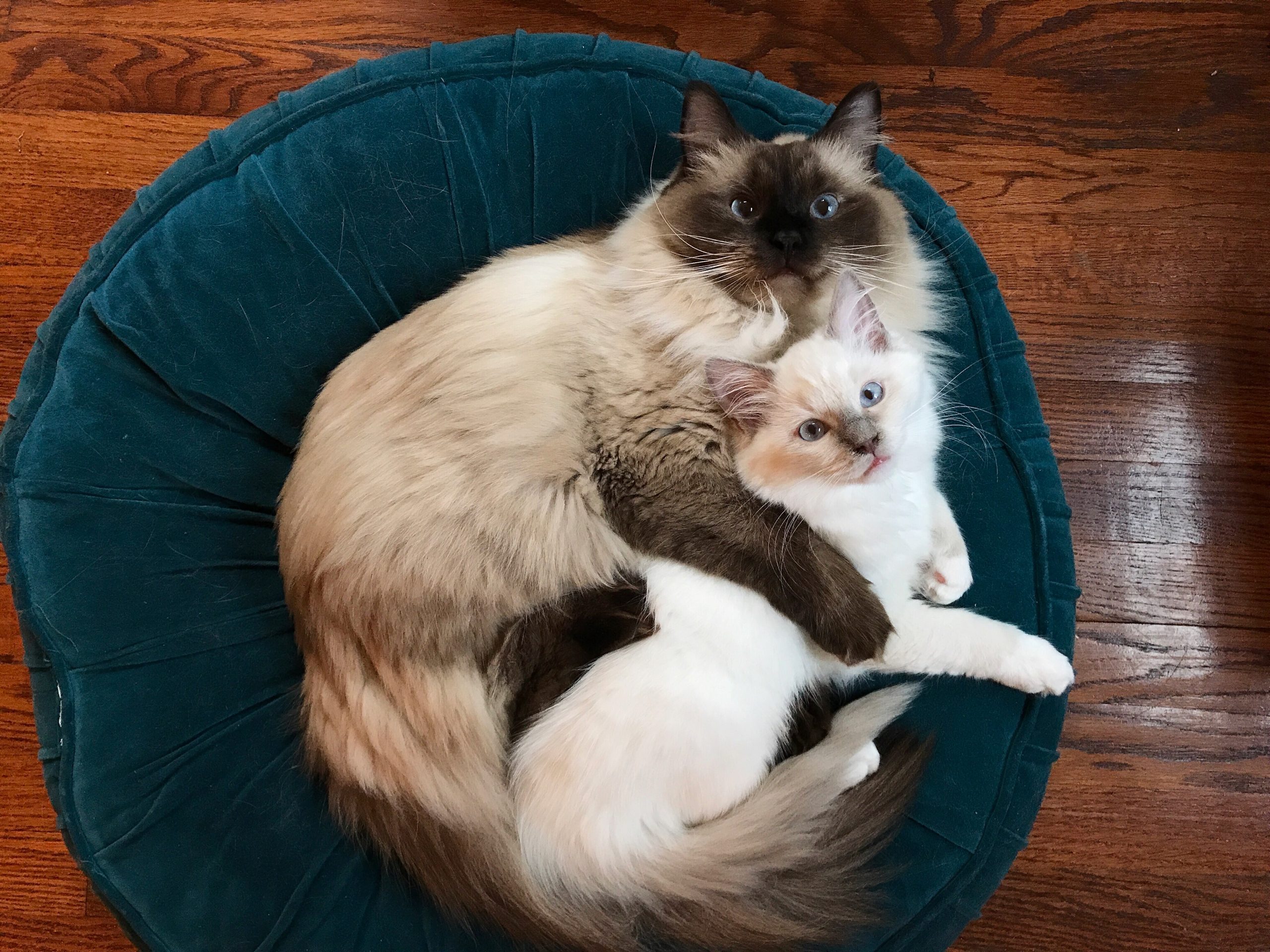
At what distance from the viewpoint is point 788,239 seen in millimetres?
1118

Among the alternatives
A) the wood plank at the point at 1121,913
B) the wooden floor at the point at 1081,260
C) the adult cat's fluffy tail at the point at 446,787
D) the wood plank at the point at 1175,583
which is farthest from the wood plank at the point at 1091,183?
the adult cat's fluffy tail at the point at 446,787

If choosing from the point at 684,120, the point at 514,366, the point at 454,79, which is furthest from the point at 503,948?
the point at 454,79

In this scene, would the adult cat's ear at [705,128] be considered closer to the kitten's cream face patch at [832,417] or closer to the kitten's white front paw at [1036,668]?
the kitten's cream face patch at [832,417]

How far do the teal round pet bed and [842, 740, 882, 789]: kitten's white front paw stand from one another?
0.35 feet

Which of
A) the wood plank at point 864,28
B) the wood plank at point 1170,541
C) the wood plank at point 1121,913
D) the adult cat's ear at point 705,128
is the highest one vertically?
the wood plank at point 864,28

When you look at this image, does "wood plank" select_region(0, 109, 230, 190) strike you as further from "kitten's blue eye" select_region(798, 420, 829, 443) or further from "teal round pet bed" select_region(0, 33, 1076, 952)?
"kitten's blue eye" select_region(798, 420, 829, 443)

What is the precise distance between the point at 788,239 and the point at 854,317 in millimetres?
145

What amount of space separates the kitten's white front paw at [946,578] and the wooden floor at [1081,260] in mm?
467

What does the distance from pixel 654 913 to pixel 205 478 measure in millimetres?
914

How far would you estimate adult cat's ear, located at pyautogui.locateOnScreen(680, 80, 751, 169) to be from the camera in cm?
118

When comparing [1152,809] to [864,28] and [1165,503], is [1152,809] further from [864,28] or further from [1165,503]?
[864,28]

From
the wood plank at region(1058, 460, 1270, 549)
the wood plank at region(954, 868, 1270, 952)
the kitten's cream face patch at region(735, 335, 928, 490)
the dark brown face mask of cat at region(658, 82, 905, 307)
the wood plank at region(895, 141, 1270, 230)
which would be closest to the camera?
the kitten's cream face patch at region(735, 335, 928, 490)

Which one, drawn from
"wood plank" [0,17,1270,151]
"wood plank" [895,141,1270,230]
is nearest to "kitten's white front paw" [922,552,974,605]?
"wood plank" [895,141,1270,230]

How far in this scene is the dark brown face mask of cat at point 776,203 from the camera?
1138 millimetres
